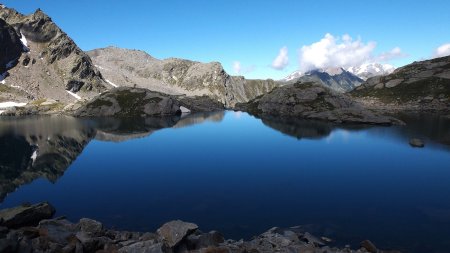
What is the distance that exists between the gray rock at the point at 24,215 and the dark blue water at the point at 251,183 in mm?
3274

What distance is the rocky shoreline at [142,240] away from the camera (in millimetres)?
28750

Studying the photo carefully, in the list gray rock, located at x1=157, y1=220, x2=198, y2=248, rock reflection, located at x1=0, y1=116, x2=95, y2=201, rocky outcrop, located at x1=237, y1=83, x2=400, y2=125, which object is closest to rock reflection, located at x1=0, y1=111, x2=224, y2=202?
rock reflection, located at x1=0, y1=116, x2=95, y2=201

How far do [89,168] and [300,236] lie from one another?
50644 mm

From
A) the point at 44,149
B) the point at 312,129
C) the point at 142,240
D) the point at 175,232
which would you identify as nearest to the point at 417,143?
the point at 312,129

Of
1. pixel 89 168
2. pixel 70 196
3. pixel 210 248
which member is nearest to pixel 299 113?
pixel 89 168

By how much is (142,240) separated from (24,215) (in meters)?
15.6

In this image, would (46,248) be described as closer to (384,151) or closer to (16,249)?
(16,249)

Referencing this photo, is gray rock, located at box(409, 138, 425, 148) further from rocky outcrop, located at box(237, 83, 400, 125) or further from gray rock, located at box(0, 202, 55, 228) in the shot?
gray rock, located at box(0, 202, 55, 228)

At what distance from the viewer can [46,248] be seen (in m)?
29.0

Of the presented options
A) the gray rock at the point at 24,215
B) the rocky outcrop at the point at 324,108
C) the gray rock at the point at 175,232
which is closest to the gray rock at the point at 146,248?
the gray rock at the point at 175,232

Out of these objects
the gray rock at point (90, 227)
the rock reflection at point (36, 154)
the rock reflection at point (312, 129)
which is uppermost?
the rock reflection at point (312, 129)

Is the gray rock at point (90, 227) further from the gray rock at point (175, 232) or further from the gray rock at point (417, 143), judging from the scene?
the gray rock at point (417, 143)

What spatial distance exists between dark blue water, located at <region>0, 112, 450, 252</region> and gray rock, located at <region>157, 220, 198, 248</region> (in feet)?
24.0

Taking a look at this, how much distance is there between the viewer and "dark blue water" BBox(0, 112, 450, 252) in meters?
41.5
